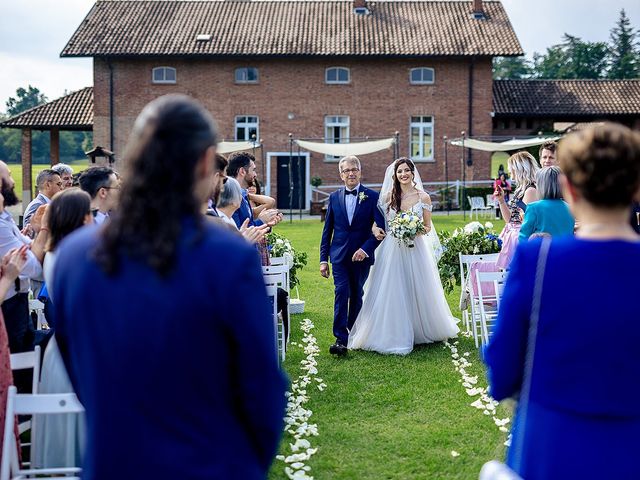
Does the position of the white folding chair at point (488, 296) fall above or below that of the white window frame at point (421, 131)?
below

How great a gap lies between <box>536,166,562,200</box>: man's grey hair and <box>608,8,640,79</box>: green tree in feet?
245

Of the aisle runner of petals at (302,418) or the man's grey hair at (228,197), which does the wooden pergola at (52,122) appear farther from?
the man's grey hair at (228,197)

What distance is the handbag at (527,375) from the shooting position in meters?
2.40

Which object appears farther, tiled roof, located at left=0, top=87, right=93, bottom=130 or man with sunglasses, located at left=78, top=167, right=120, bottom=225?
tiled roof, located at left=0, top=87, right=93, bottom=130

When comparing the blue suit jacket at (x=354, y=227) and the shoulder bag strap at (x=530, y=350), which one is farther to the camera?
the blue suit jacket at (x=354, y=227)

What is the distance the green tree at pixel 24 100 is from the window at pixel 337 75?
7904 centimetres

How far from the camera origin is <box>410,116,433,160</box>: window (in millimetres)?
34594

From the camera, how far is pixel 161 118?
2.03 m

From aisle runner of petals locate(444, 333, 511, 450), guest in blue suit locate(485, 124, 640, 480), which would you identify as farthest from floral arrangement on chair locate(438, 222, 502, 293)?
guest in blue suit locate(485, 124, 640, 480)

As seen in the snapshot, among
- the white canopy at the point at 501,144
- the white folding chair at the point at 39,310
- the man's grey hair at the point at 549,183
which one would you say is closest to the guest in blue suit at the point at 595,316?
the man's grey hair at the point at 549,183

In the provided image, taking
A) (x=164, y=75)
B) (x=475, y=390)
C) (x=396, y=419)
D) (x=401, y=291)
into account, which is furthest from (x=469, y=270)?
(x=164, y=75)

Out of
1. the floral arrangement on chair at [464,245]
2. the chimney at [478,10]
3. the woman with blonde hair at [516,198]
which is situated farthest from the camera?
the chimney at [478,10]

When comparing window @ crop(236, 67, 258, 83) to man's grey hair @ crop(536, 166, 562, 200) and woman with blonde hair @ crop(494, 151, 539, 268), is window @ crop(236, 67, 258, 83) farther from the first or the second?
man's grey hair @ crop(536, 166, 562, 200)

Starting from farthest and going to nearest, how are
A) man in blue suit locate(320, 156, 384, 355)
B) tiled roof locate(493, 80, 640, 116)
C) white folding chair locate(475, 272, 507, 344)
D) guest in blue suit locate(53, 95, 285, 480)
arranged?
tiled roof locate(493, 80, 640, 116)
man in blue suit locate(320, 156, 384, 355)
white folding chair locate(475, 272, 507, 344)
guest in blue suit locate(53, 95, 285, 480)
